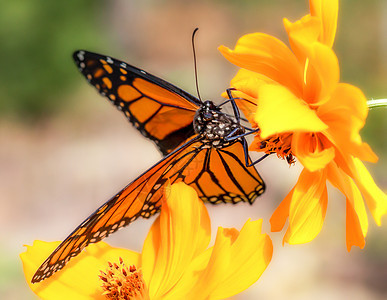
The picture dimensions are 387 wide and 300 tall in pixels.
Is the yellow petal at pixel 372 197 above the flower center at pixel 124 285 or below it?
below

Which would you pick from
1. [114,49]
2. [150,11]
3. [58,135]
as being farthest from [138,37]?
[58,135]

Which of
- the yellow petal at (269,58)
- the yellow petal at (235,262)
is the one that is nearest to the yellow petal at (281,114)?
the yellow petal at (269,58)

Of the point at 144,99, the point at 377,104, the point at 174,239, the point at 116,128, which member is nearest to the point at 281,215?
the point at 174,239

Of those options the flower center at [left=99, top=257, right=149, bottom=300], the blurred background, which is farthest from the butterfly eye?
the blurred background

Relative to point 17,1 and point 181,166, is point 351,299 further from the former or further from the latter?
point 17,1

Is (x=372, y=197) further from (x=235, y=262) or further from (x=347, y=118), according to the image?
(x=235, y=262)

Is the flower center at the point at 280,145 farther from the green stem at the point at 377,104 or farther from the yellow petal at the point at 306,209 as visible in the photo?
the green stem at the point at 377,104

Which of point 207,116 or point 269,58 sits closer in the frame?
point 269,58
